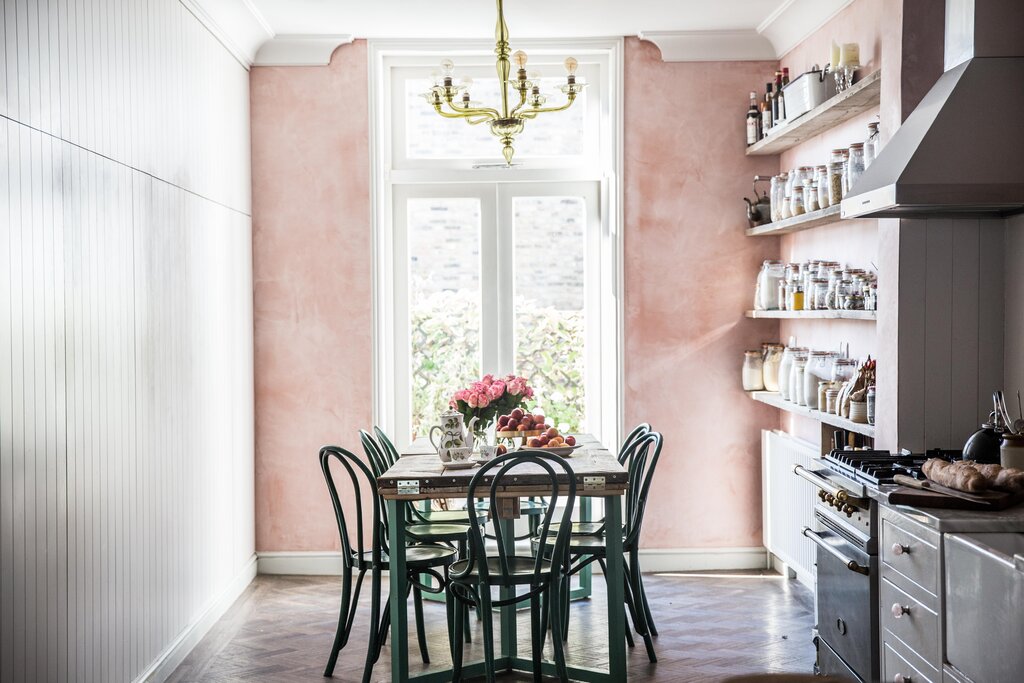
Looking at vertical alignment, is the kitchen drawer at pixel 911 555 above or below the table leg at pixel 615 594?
above

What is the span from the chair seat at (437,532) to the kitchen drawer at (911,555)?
5.73 ft

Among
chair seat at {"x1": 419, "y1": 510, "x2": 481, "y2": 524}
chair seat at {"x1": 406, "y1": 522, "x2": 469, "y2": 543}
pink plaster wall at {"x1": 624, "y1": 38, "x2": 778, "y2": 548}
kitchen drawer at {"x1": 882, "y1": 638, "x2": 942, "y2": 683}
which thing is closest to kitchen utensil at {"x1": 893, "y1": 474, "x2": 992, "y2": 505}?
kitchen drawer at {"x1": 882, "y1": 638, "x2": 942, "y2": 683}

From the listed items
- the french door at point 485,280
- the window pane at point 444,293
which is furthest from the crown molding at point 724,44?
the window pane at point 444,293

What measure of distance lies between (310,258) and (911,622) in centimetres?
369

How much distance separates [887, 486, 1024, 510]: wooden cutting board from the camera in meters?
2.58

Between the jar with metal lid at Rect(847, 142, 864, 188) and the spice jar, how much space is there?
4.65 feet

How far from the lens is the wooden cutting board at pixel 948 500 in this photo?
258 cm

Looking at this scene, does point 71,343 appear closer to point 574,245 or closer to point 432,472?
point 432,472

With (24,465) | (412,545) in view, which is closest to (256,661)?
(412,545)

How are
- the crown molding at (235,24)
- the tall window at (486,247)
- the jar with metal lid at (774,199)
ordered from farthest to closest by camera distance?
the tall window at (486,247)
the jar with metal lid at (774,199)
the crown molding at (235,24)

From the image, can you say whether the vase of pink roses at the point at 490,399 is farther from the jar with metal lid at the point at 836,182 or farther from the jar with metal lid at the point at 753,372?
the jar with metal lid at the point at 753,372

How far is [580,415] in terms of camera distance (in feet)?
18.2

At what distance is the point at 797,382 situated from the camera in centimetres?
457

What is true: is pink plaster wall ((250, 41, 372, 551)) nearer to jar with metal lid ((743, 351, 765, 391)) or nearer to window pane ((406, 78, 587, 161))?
window pane ((406, 78, 587, 161))
